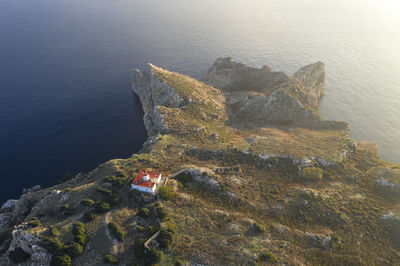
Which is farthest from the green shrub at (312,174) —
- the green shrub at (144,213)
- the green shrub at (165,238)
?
the green shrub at (144,213)

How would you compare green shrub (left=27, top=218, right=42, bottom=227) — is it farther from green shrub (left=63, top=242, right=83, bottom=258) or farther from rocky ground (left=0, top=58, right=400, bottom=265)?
green shrub (left=63, top=242, right=83, bottom=258)

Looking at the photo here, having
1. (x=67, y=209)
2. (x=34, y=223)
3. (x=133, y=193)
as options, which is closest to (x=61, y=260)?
(x=34, y=223)

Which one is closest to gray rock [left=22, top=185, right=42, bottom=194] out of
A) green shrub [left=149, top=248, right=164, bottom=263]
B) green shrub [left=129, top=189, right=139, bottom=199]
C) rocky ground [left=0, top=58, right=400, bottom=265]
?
rocky ground [left=0, top=58, right=400, bottom=265]

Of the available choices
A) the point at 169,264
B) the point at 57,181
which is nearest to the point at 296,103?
the point at 169,264

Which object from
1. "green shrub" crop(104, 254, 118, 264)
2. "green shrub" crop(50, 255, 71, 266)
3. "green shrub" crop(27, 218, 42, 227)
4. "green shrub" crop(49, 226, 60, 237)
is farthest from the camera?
"green shrub" crop(27, 218, 42, 227)

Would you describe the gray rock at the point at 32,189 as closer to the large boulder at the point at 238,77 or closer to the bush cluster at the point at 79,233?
the bush cluster at the point at 79,233
